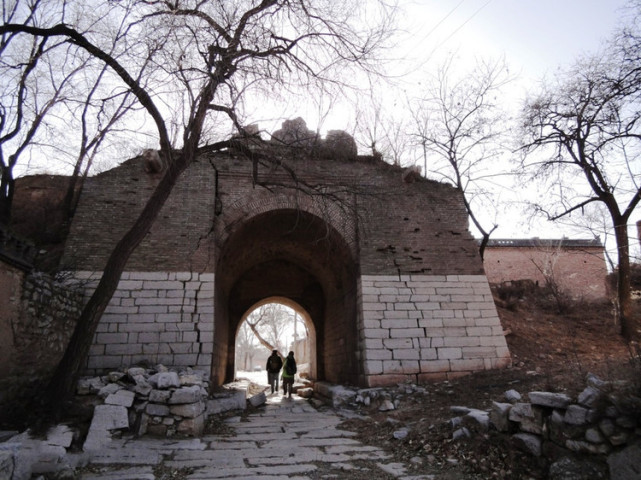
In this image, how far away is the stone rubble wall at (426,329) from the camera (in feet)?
27.8

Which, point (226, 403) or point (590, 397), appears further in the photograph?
point (226, 403)

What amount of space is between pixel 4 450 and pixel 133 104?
13.6ft

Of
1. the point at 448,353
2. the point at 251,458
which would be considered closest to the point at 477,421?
the point at 251,458

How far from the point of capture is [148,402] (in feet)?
18.8

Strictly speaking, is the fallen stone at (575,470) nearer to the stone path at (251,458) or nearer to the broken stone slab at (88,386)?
the stone path at (251,458)

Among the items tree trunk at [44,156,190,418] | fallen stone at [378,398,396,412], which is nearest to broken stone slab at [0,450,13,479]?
tree trunk at [44,156,190,418]

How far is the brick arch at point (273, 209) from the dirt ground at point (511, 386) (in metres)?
3.70

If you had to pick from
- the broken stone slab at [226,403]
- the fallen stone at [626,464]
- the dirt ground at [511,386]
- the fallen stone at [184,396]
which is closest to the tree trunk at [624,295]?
the dirt ground at [511,386]

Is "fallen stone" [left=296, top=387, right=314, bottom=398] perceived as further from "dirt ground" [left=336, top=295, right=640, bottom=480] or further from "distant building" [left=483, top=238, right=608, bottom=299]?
"distant building" [left=483, top=238, right=608, bottom=299]

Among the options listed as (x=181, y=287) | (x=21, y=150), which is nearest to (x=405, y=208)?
Answer: (x=181, y=287)

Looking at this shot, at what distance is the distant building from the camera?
17.1 meters

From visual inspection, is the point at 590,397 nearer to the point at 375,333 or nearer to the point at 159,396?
the point at 159,396

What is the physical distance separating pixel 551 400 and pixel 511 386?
3.48 metres

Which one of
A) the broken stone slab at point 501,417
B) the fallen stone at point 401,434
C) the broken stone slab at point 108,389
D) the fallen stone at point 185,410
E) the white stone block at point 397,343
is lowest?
the fallen stone at point 401,434
